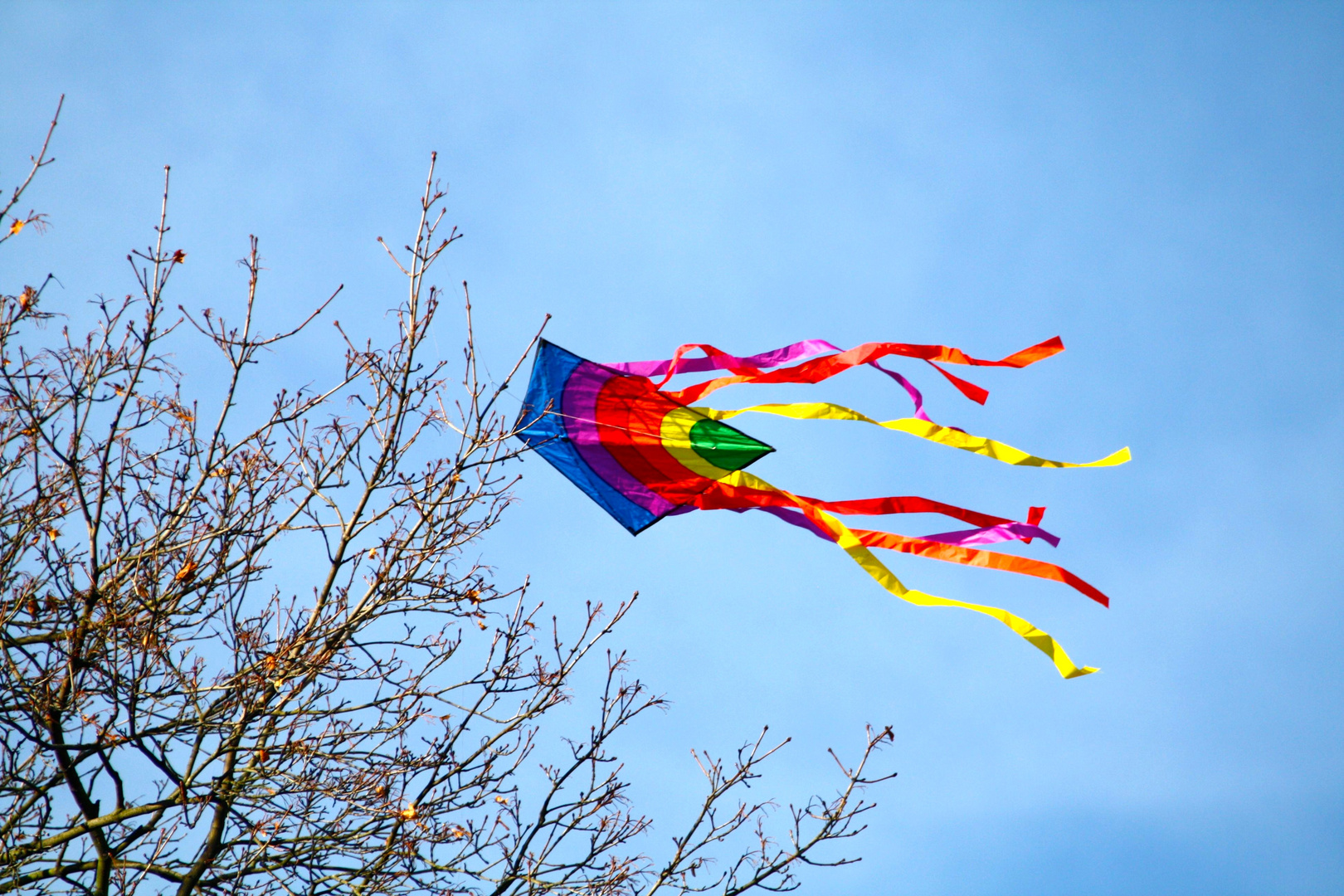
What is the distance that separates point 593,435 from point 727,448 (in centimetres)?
94

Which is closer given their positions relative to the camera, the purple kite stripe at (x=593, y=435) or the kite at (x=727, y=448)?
the kite at (x=727, y=448)

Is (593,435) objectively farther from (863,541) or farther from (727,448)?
(863,541)

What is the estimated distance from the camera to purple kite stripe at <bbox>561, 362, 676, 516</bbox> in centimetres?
745

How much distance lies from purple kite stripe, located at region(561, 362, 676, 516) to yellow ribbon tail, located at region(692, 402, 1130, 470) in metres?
1.06

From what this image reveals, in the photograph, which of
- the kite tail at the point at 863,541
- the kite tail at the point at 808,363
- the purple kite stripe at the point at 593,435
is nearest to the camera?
the kite tail at the point at 863,541

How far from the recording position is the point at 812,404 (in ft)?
→ 22.2

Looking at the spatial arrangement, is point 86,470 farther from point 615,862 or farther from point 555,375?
point 615,862

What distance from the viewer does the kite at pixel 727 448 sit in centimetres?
619

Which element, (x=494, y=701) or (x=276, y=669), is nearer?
(x=276, y=669)

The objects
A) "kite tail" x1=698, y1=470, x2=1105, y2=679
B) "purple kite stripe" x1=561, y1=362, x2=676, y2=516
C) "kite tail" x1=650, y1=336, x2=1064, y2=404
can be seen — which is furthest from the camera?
"purple kite stripe" x1=561, y1=362, x2=676, y2=516

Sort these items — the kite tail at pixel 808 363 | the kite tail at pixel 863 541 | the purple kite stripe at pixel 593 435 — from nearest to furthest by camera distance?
the kite tail at pixel 863 541 < the kite tail at pixel 808 363 < the purple kite stripe at pixel 593 435

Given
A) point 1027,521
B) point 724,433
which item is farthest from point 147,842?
point 1027,521

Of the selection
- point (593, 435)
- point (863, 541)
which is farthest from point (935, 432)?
point (593, 435)

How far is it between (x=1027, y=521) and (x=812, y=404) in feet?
4.80
